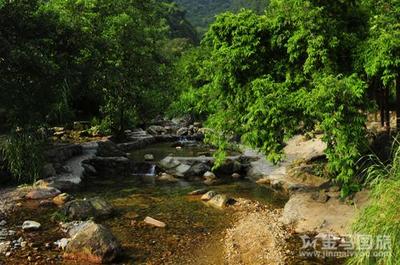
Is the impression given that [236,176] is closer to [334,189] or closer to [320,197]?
[334,189]

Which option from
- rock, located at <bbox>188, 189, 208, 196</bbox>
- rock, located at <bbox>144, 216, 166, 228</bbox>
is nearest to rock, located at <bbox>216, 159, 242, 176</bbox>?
rock, located at <bbox>188, 189, 208, 196</bbox>

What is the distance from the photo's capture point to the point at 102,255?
10.3 metres

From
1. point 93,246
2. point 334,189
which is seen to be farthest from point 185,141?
point 93,246

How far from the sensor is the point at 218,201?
15750 mm

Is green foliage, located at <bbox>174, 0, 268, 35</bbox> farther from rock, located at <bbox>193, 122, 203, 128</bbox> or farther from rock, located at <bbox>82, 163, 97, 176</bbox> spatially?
rock, located at <bbox>82, 163, 97, 176</bbox>

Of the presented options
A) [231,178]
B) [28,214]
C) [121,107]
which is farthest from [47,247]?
[121,107]

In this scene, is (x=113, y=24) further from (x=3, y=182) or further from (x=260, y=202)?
(x=260, y=202)

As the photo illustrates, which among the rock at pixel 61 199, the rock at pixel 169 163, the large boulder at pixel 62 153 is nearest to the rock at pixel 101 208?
the rock at pixel 61 199

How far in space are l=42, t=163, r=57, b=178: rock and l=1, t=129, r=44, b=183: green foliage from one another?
36 cm

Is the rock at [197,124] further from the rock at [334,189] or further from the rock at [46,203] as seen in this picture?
the rock at [334,189]

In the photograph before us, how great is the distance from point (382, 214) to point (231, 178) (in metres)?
14.3

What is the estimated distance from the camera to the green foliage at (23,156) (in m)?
16.9

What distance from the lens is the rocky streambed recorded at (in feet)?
35.2

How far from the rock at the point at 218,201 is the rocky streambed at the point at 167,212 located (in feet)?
0.13
